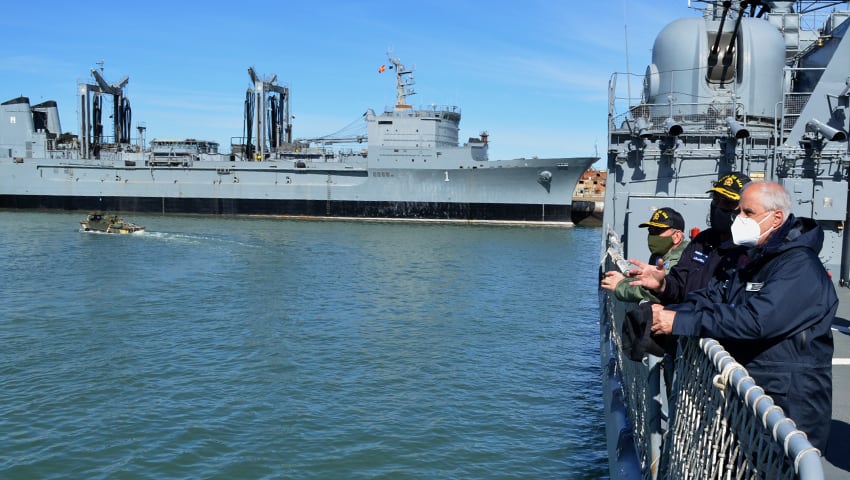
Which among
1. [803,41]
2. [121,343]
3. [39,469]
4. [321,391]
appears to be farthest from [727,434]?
[803,41]

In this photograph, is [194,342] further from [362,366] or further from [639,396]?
[639,396]

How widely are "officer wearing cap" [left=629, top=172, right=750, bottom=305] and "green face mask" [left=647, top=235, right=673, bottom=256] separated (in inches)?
37.4

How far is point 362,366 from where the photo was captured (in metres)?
12.4

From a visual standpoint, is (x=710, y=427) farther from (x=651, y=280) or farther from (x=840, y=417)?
(x=840, y=417)

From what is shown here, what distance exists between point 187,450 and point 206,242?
25.8 meters

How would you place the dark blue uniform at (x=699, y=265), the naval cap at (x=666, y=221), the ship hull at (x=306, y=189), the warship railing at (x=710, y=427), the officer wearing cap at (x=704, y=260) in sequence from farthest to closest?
1. the ship hull at (x=306, y=189)
2. the naval cap at (x=666, y=221)
3. the officer wearing cap at (x=704, y=260)
4. the dark blue uniform at (x=699, y=265)
5. the warship railing at (x=710, y=427)

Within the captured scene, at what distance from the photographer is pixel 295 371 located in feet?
39.7

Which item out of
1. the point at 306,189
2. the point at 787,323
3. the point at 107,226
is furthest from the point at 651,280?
the point at 306,189

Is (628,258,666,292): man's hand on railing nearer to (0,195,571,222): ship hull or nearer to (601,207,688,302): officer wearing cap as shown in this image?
(601,207,688,302): officer wearing cap

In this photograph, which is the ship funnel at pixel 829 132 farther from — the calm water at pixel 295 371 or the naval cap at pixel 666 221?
the naval cap at pixel 666 221

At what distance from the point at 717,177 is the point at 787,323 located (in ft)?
38.0

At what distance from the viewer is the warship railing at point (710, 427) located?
2316 mm

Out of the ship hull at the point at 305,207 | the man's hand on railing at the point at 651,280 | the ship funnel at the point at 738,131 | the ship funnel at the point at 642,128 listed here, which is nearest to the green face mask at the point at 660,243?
the man's hand on railing at the point at 651,280

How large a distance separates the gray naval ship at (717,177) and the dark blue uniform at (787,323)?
3.6 inches
